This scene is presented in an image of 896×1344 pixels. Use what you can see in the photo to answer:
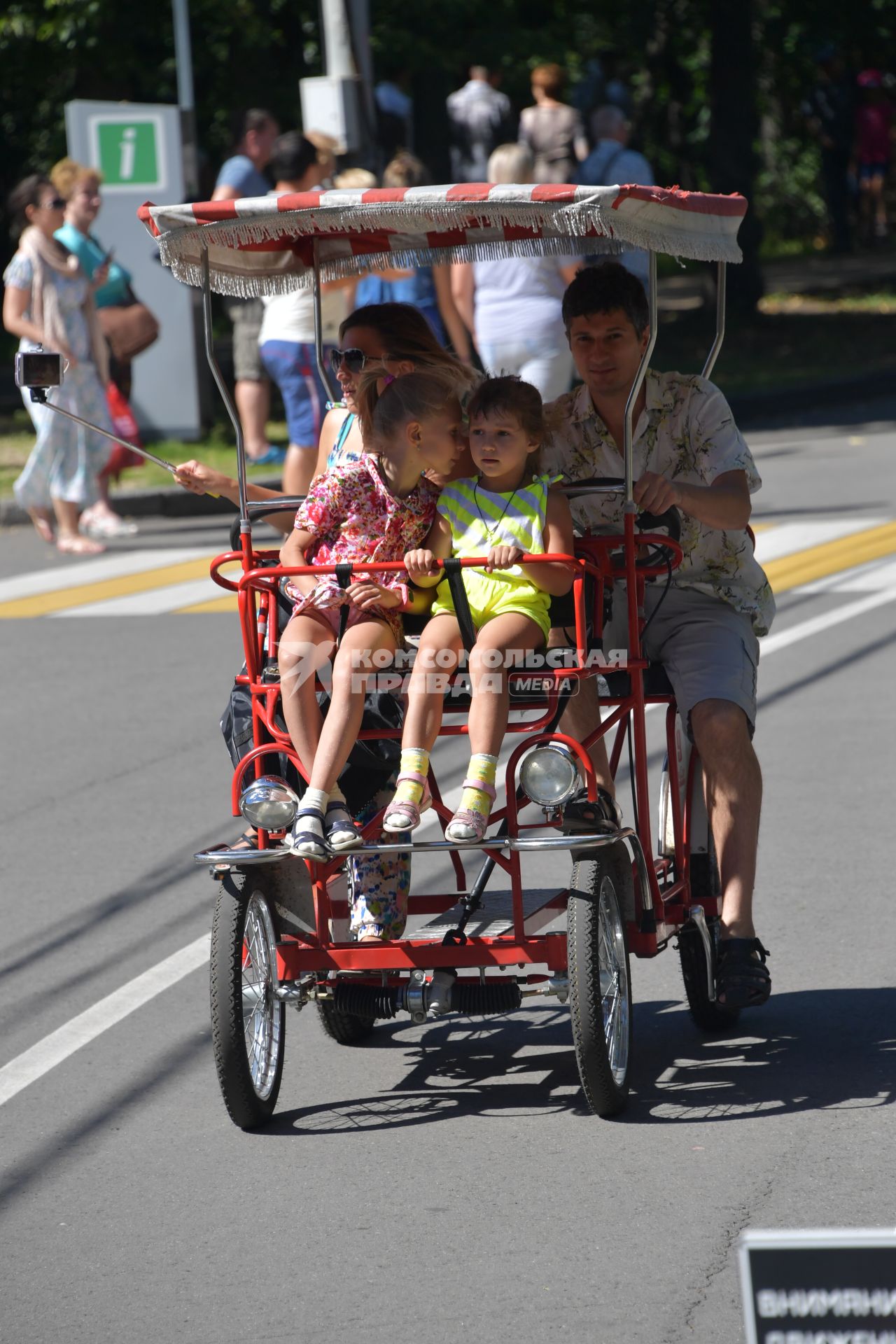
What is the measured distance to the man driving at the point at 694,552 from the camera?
15.8ft

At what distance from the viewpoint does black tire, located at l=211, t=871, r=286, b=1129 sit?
4.25 meters

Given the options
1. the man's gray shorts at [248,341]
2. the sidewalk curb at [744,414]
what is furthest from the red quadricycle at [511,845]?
the sidewalk curb at [744,414]

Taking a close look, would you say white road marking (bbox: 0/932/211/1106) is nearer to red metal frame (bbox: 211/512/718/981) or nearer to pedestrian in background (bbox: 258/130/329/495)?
red metal frame (bbox: 211/512/718/981)

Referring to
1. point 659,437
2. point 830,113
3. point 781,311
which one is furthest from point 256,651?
point 830,113

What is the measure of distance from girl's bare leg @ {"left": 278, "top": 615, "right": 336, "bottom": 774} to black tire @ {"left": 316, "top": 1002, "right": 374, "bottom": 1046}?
0.74 metres

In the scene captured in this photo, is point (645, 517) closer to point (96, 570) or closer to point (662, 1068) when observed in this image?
point (662, 1068)

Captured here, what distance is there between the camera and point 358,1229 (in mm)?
3906

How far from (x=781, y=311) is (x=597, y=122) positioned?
908 centimetres

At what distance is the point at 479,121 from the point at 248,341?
8.02m

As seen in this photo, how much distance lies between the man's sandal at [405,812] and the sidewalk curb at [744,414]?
1018cm

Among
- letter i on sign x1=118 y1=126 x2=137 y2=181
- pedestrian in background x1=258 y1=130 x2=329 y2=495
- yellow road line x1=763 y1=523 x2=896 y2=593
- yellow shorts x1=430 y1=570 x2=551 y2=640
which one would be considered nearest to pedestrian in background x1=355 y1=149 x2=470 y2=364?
pedestrian in background x1=258 y1=130 x2=329 y2=495

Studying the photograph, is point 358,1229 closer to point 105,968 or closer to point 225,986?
point 225,986

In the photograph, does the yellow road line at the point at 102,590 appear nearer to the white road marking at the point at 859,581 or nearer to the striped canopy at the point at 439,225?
the white road marking at the point at 859,581

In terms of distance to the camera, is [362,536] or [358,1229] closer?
[358,1229]
